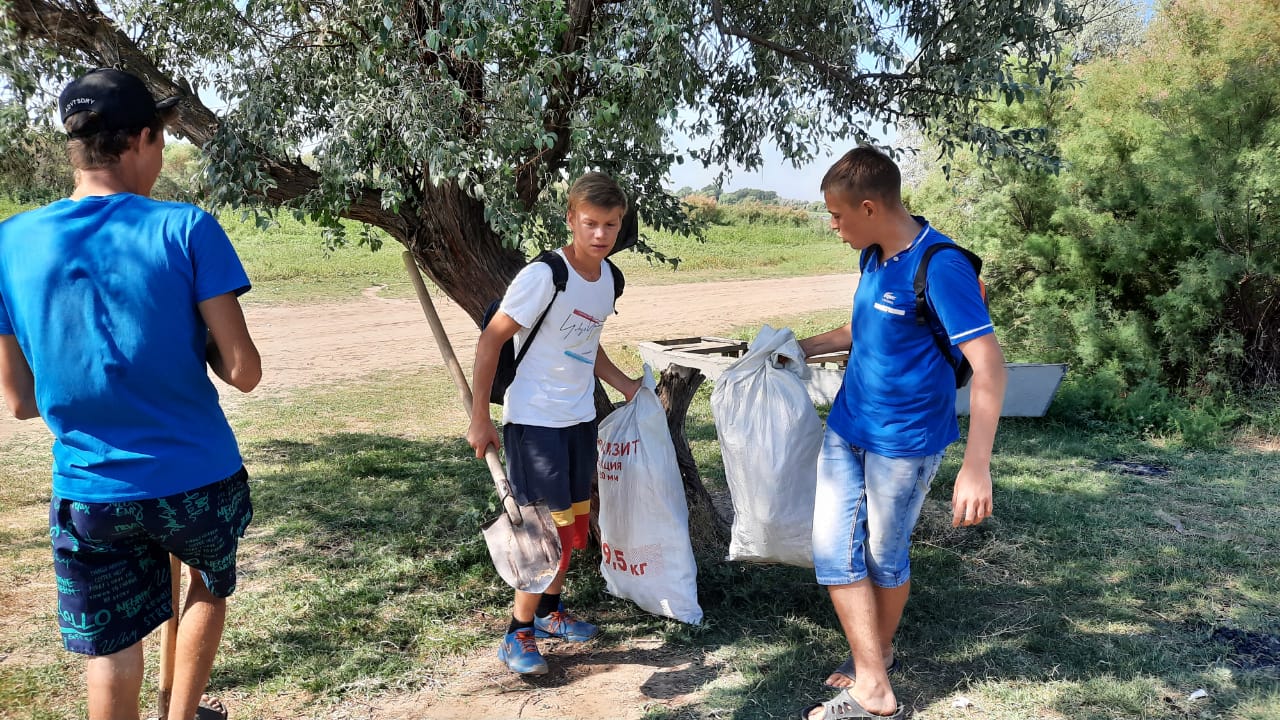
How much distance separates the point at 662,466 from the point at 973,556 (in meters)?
1.78

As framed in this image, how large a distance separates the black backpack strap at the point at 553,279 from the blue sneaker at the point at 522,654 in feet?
3.19

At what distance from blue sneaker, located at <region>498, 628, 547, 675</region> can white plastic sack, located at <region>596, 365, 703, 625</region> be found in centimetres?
45

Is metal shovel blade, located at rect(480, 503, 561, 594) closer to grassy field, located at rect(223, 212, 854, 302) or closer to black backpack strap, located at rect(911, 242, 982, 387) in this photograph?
black backpack strap, located at rect(911, 242, 982, 387)

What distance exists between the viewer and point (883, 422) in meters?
2.68

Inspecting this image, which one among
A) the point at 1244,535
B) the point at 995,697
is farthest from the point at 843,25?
the point at 1244,535

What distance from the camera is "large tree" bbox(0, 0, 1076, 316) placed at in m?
3.15

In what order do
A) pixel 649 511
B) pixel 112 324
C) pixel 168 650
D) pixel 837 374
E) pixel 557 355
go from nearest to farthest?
pixel 112 324 → pixel 168 650 → pixel 557 355 → pixel 649 511 → pixel 837 374

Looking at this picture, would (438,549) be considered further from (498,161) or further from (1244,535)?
(1244,535)

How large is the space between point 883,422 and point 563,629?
146cm

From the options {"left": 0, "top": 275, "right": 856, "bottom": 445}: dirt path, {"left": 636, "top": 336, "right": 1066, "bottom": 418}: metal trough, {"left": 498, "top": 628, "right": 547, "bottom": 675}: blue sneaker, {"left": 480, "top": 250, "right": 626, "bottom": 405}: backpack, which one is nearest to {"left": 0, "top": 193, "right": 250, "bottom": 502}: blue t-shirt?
{"left": 480, "top": 250, "right": 626, "bottom": 405}: backpack

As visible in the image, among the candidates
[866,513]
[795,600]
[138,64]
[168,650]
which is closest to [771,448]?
[866,513]

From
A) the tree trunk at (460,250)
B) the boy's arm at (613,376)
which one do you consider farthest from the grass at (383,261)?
the boy's arm at (613,376)

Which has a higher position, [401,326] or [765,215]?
A: [765,215]

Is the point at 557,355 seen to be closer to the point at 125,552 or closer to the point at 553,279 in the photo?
the point at 553,279
